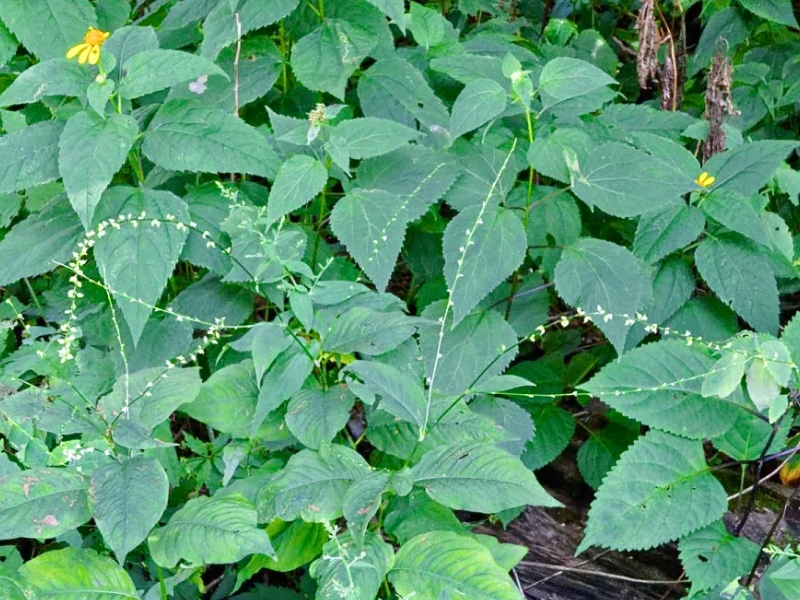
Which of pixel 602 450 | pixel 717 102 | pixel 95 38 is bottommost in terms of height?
pixel 602 450

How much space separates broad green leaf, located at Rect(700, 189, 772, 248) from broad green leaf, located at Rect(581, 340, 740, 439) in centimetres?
37

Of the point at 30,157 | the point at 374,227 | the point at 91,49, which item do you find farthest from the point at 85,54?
the point at 374,227

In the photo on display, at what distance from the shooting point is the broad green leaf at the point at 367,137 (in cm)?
221

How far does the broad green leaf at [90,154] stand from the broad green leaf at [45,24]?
42 cm

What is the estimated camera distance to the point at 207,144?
7.32ft

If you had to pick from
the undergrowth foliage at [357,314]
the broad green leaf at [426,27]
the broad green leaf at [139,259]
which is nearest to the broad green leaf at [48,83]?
the undergrowth foliage at [357,314]

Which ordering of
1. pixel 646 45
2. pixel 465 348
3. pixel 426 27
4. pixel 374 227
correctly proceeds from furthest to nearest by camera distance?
pixel 646 45
pixel 426 27
pixel 465 348
pixel 374 227

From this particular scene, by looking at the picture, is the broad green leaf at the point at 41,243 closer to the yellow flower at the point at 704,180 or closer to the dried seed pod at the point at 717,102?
the yellow flower at the point at 704,180

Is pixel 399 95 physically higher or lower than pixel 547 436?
higher

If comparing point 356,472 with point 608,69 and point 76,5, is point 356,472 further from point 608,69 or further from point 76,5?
point 608,69

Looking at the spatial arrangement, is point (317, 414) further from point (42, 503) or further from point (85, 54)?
point (85, 54)

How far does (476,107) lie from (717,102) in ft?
2.49

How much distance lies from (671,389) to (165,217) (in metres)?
1.30

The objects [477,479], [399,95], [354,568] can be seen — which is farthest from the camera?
[399,95]
